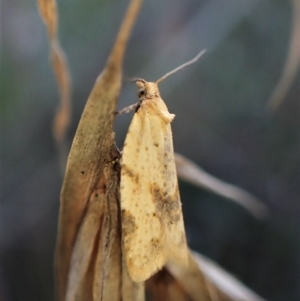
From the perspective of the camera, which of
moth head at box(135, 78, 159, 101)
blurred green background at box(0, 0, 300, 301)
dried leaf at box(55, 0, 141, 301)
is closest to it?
dried leaf at box(55, 0, 141, 301)

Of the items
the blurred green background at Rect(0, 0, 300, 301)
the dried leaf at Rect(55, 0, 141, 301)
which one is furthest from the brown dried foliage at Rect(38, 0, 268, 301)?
the blurred green background at Rect(0, 0, 300, 301)

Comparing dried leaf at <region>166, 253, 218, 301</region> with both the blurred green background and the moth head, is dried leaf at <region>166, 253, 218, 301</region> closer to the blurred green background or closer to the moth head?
the moth head

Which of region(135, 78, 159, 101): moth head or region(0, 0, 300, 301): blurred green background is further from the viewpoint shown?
region(0, 0, 300, 301): blurred green background

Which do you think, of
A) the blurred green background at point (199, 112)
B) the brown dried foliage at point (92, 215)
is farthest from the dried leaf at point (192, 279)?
the blurred green background at point (199, 112)

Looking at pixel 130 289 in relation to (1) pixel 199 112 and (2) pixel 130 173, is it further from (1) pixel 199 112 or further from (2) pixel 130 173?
(1) pixel 199 112

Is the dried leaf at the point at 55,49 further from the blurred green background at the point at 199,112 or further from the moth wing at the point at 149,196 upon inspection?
the blurred green background at the point at 199,112

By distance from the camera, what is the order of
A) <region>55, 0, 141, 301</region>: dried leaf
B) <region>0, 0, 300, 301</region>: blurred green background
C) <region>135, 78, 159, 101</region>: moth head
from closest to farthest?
<region>55, 0, 141, 301</region>: dried leaf < <region>135, 78, 159, 101</region>: moth head < <region>0, 0, 300, 301</region>: blurred green background

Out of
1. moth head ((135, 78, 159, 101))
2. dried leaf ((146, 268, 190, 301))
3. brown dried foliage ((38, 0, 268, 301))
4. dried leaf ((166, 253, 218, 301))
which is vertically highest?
moth head ((135, 78, 159, 101))
